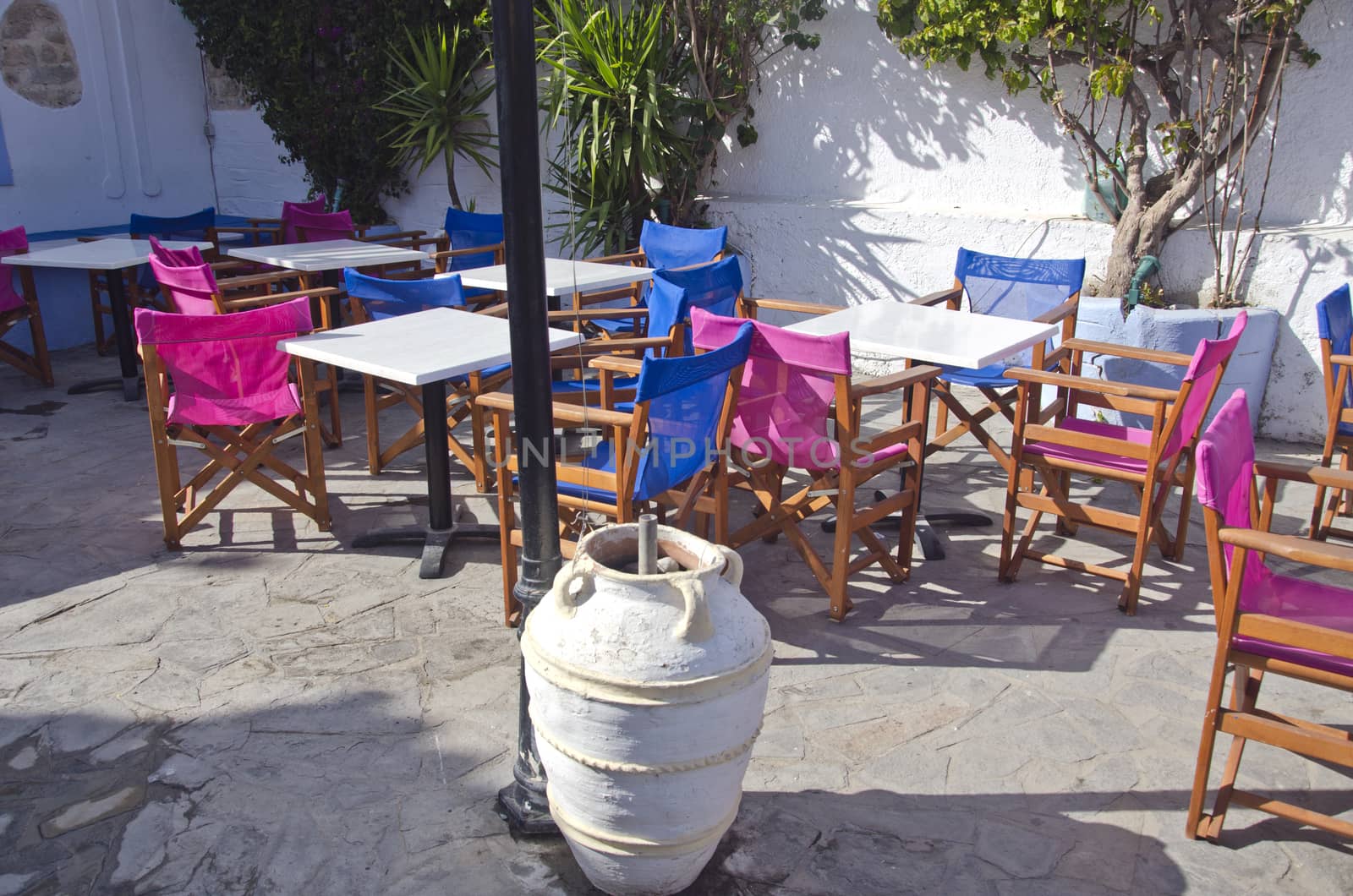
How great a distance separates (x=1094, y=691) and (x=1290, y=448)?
2.89 m

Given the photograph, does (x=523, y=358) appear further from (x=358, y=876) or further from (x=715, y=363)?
(x=358, y=876)

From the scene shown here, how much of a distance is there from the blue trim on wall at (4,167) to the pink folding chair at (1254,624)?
26.3ft

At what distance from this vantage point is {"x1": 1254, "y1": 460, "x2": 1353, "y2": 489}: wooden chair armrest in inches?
99.2

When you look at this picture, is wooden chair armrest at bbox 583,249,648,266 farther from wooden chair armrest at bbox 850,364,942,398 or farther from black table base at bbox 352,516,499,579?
wooden chair armrest at bbox 850,364,942,398

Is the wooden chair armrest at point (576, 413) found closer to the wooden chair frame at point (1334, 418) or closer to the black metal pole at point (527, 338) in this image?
the black metal pole at point (527, 338)

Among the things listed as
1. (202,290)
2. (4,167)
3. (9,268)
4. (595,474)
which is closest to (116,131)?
(4,167)

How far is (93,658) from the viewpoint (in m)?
3.23

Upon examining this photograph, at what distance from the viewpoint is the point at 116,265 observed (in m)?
5.86

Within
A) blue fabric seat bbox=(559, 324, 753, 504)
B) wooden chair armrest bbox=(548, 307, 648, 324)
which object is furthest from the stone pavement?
wooden chair armrest bbox=(548, 307, 648, 324)

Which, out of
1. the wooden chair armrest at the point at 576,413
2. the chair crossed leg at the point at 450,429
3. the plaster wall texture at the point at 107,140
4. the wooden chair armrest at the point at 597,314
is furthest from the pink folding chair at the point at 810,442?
the plaster wall texture at the point at 107,140

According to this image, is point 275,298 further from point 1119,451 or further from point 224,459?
point 1119,451

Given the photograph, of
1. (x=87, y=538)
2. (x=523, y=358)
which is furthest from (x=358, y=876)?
(x=87, y=538)

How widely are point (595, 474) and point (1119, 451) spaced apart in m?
1.75

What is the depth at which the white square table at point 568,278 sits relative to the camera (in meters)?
4.63
